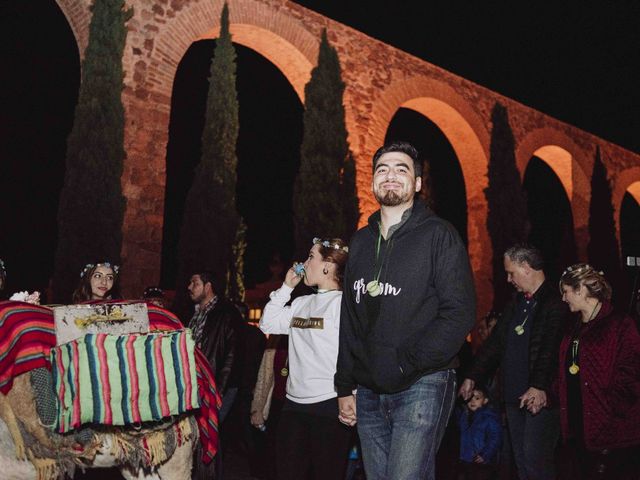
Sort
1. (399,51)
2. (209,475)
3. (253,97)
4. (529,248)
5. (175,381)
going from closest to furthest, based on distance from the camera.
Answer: (175,381), (209,475), (529,248), (399,51), (253,97)

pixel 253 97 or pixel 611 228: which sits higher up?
pixel 253 97

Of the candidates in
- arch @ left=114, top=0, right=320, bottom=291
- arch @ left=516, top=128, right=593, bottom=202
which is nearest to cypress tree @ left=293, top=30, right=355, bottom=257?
arch @ left=114, top=0, right=320, bottom=291

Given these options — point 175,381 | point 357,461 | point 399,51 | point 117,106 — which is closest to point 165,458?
point 175,381

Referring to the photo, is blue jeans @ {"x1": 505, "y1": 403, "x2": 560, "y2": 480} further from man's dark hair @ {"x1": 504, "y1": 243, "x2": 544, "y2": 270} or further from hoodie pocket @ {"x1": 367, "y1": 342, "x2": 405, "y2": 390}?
hoodie pocket @ {"x1": 367, "y1": 342, "x2": 405, "y2": 390}

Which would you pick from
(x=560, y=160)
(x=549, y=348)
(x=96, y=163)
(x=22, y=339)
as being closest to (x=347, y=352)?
(x=22, y=339)

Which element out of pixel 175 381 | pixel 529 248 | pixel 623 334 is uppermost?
pixel 529 248

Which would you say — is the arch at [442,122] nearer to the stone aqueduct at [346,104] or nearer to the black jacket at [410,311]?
the stone aqueduct at [346,104]

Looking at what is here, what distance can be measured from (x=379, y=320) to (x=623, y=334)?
2.15 m

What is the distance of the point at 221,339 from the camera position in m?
5.01

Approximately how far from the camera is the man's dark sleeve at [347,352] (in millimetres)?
2682

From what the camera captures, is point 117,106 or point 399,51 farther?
point 399,51

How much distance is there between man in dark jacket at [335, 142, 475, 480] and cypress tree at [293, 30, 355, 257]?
25.1 ft

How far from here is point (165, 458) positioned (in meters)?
2.70

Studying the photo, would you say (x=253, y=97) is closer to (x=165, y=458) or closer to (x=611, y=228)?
(x=611, y=228)
